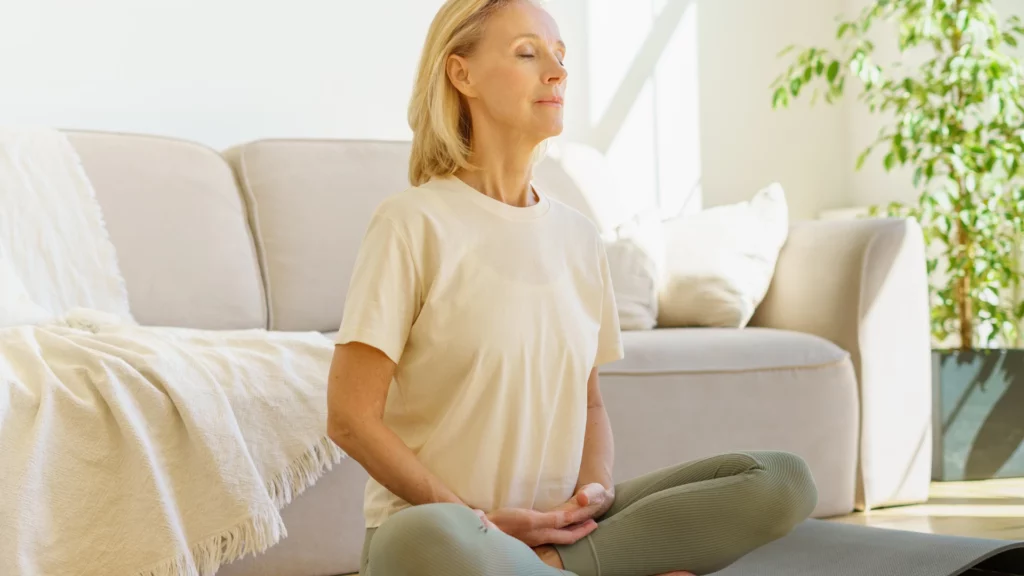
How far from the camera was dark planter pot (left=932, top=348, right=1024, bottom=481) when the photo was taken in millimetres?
3025

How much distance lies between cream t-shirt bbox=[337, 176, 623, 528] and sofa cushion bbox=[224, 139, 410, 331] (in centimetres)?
150

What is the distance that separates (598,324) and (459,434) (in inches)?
9.7

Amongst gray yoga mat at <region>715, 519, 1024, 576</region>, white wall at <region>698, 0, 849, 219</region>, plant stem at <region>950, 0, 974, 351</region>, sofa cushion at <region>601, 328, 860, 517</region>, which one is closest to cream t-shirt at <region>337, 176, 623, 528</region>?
gray yoga mat at <region>715, 519, 1024, 576</region>

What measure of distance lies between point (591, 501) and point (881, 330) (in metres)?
1.63

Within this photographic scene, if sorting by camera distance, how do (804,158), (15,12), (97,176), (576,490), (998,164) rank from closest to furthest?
(576,490) < (97,176) < (15,12) < (998,164) < (804,158)

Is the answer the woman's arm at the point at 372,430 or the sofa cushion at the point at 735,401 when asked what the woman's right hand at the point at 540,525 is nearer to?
the woman's arm at the point at 372,430

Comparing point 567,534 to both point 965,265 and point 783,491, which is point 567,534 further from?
point 965,265

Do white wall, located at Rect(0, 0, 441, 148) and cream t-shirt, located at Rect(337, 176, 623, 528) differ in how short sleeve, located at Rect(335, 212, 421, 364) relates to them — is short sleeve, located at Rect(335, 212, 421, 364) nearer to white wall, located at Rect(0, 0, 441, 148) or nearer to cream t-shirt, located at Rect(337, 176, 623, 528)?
cream t-shirt, located at Rect(337, 176, 623, 528)

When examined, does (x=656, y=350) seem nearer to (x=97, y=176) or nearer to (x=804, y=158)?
(x=97, y=176)

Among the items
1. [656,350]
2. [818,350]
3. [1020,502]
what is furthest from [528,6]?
[1020,502]

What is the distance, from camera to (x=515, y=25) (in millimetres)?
1299

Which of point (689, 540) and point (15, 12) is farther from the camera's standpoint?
point (15, 12)

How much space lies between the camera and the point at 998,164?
133 inches

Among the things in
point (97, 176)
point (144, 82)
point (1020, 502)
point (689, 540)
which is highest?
point (144, 82)
